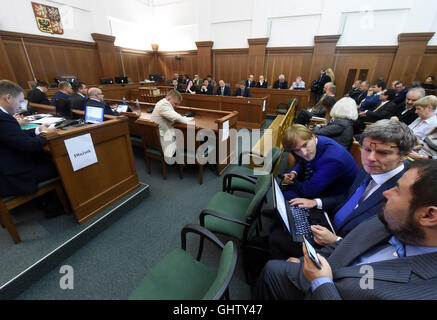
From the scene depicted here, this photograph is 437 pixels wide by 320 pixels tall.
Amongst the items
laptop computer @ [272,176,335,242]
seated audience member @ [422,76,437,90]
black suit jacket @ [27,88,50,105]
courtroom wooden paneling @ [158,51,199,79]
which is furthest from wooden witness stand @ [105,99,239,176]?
seated audience member @ [422,76,437,90]

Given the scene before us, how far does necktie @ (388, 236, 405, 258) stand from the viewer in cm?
75

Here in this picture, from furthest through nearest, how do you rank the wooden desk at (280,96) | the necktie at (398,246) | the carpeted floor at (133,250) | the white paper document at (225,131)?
the wooden desk at (280,96), the white paper document at (225,131), the carpeted floor at (133,250), the necktie at (398,246)

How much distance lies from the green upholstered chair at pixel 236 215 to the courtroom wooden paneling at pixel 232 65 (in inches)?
291

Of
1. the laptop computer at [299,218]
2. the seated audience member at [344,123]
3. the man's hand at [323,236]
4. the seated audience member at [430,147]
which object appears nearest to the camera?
the man's hand at [323,236]

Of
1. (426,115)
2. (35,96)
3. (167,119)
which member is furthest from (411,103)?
(35,96)

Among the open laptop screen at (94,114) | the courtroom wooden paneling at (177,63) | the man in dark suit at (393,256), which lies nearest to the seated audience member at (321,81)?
the courtroom wooden paneling at (177,63)

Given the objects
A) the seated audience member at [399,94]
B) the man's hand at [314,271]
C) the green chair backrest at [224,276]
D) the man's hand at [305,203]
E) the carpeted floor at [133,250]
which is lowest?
the carpeted floor at [133,250]

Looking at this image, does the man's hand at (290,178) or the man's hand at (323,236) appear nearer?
the man's hand at (323,236)

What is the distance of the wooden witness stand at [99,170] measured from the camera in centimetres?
159

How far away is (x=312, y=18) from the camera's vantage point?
20.9 feet

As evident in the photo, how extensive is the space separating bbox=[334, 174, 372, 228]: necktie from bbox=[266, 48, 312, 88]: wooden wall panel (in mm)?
6999

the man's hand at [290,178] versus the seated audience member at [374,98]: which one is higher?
the seated audience member at [374,98]

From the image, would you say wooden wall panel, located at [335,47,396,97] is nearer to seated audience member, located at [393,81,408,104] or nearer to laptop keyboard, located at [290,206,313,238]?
seated audience member, located at [393,81,408,104]

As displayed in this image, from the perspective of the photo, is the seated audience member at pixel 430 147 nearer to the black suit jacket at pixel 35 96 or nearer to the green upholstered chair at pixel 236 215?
the green upholstered chair at pixel 236 215
